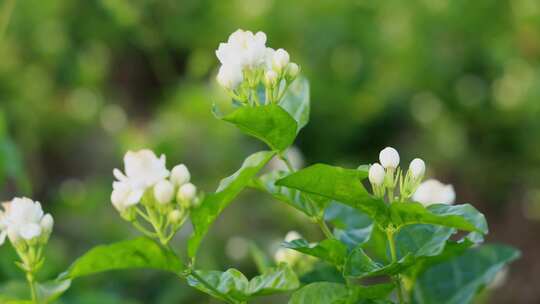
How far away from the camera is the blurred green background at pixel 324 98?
8.55ft

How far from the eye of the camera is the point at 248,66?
0.84 m

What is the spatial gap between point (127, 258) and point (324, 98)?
2.25 metres

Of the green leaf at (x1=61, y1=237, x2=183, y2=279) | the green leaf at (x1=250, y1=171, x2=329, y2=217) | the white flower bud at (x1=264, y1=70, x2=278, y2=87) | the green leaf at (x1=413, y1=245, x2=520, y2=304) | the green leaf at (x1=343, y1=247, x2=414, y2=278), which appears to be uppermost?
the white flower bud at (x1=264, y1=70, x2=278, y2=87)

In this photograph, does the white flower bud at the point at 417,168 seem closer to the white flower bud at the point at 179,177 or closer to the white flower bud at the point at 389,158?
the white flower bud at the point at 389,158

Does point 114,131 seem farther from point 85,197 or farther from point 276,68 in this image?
point 276,68

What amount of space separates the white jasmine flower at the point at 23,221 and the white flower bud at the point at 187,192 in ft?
0.52

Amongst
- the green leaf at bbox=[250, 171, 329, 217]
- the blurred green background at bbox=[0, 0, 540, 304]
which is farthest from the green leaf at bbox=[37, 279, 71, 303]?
the blurred green background at bbox=[0, 0, 540, 304]

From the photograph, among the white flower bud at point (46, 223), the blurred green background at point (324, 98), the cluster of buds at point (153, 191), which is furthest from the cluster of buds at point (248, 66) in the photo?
the blurred green background at point (324, 98)

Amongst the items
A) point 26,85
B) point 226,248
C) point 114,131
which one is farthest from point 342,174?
point 26,85

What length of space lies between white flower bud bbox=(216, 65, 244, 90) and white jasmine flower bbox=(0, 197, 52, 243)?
22 cm

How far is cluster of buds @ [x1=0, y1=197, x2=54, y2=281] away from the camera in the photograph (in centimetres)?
84

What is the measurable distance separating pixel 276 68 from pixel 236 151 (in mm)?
1702

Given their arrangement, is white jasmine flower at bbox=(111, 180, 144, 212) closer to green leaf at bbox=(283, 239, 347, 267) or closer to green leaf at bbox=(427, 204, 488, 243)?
green leaf at bbox=(283, 239, 347, 267)

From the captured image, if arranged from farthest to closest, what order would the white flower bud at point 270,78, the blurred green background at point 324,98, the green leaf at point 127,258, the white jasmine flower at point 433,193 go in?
1. the blurred green background at point 324,98
2. the white jasmine flower at point 433,193
3. the white flower bud at point 270,78
4. the green leaf at point 127,258
